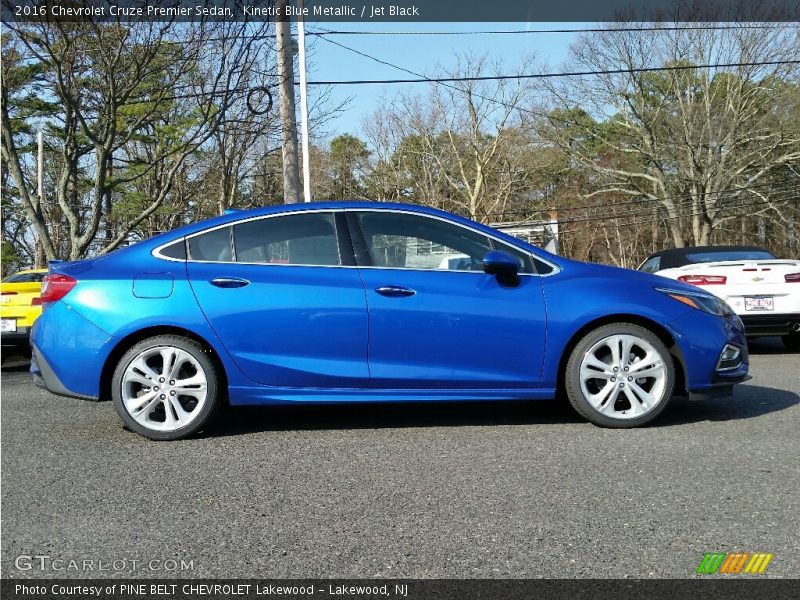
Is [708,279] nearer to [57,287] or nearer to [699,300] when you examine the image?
[699,300]

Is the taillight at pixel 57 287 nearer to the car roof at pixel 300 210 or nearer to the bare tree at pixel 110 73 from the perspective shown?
the car roof at pixel 300 210

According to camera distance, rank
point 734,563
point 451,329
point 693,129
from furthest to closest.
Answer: point 693,129 → point 451,329 → point 734,563

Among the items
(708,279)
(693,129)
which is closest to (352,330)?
(708,279)

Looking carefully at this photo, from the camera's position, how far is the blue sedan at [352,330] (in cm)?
520

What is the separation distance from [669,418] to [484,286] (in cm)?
169

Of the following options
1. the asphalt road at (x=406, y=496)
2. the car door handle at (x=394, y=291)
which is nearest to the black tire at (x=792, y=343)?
the asphalt road at (x=406, y=496)

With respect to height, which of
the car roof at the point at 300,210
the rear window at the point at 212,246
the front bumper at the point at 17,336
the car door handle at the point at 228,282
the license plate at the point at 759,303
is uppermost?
the car roof at the point at 300,210

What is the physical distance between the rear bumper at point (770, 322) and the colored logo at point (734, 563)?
6898 millimetres

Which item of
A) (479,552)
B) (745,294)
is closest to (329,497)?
(479,552)

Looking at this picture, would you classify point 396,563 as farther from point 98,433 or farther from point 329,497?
point 98,433

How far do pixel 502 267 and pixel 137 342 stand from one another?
7.91 ft

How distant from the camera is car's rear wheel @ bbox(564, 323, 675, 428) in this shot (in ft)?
17.3

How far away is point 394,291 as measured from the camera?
5.24 metres

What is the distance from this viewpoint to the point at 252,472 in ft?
14.5
